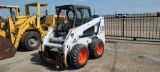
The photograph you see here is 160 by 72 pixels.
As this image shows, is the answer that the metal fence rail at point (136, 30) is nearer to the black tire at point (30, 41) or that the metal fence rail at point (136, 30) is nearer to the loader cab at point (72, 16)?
the loader cab at point (72, 16)

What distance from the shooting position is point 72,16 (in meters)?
6.89

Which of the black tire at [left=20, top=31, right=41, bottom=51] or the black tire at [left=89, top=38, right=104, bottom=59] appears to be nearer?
the black tire at [left=89, top=38, right=104, bottom=59]

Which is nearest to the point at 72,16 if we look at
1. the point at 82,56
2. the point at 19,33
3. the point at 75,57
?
the point at 82,56

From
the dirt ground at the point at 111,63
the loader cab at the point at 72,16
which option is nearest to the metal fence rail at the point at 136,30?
the dirt ground at the point at 111,63

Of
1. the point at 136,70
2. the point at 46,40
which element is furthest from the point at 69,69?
the point at 136,70

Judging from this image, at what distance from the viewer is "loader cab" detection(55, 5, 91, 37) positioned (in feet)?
21.5

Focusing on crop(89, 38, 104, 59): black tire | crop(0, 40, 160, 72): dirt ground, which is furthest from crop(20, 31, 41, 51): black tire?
crop(89, 38, 104, 59): black tire

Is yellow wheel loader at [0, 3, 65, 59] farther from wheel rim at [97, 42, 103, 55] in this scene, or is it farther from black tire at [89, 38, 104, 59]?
wheel rim at [97, 42, 103, 55]

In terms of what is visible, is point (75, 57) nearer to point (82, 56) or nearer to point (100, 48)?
point (82, 56)

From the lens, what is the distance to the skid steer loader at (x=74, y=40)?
5.82 metres

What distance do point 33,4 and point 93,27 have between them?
4345 mm

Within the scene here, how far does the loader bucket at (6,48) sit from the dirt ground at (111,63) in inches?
7.9

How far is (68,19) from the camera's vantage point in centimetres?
722

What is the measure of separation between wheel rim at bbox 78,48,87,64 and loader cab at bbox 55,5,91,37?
95 cm
